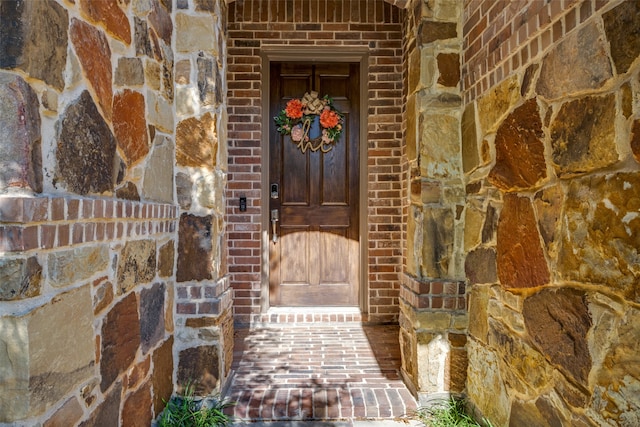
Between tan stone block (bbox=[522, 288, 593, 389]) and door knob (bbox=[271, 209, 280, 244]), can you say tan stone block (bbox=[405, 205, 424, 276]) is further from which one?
door knob (bbox=[271, 209, 280, 244])

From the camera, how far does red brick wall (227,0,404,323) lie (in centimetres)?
353

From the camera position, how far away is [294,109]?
3.62 metres

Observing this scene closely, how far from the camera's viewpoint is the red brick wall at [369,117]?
353 cm

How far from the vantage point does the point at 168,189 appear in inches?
80.4

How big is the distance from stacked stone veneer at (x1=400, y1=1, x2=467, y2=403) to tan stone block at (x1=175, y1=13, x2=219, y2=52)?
1.14m

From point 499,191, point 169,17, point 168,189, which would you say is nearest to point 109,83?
point 168,189

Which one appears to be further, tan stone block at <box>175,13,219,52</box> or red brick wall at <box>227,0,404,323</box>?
red brick wall at <box>227,0,404,323</box>

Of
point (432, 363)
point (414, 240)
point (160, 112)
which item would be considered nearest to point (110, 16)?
point (160, 112)

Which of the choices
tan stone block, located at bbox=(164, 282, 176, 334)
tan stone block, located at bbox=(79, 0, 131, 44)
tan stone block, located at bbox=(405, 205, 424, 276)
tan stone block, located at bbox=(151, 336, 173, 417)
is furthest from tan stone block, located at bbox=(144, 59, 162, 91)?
tan stone block, located at bbox=(405, 205, 424, 276)

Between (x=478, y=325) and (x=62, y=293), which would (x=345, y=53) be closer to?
(x=478, y=325)

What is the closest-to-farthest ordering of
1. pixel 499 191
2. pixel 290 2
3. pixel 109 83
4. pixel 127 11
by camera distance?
pixel 109 83 < pixel 127 11 < pixel 499 191 < pixel 290 2

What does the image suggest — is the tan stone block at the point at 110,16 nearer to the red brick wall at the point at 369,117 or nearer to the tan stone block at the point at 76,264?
the tan stone block at the point at 76,264

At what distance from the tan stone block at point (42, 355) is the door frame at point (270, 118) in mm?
2410

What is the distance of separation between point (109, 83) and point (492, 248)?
173 cm
